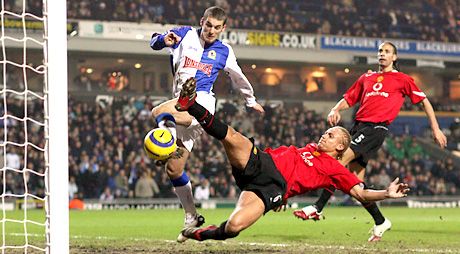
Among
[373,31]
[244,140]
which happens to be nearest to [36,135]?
[373,31]

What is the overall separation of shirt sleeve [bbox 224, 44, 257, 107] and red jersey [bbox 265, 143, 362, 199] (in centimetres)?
176

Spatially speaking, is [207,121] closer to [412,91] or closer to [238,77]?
[238,77]

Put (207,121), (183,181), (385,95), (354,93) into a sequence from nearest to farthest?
(207,121)
(183,181)
(385,95)
(354,93)

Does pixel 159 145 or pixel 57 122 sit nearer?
pixel 57 122

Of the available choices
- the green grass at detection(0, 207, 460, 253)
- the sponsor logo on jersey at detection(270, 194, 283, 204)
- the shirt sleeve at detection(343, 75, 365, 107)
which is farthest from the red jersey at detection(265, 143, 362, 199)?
the shirt sleeve at detection(343, 75, 365, 107)

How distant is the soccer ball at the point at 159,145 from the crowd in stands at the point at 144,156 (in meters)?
14.2

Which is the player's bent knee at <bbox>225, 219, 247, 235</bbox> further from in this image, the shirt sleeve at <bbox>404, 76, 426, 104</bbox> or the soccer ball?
the shirt sleeve at <bbox>404, 76, 426, 104</bbox>

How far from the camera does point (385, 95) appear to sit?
10.3m

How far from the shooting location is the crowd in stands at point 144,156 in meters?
22.9

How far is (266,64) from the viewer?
1372 inches

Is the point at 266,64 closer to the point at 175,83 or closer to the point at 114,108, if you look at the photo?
the point at 114,108

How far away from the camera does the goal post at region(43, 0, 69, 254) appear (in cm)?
585

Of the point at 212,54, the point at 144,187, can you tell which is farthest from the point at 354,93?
the point at 144,187

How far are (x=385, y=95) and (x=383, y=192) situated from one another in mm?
3452
